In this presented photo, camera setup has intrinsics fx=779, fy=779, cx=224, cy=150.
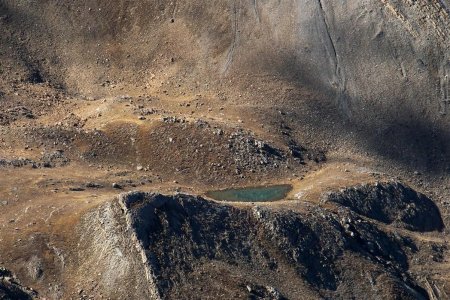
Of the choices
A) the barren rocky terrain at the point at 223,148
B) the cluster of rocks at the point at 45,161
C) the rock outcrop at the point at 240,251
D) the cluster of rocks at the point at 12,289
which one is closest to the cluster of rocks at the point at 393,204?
the barren rocky terrain at the point at 223,148

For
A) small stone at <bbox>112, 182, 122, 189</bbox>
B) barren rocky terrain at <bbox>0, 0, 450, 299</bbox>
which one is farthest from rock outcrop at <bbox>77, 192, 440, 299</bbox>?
small stone at <bbox>112, 182, 122, 189</bbox>

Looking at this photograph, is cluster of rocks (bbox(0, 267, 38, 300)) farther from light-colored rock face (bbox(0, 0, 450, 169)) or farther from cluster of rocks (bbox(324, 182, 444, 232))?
light-colored rock face (bbox(0, 0, 450, 169))

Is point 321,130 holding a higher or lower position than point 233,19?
lower

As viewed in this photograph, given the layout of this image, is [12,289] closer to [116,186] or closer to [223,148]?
[116,186]

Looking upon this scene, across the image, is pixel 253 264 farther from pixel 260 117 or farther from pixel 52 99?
A: pixel 52 99

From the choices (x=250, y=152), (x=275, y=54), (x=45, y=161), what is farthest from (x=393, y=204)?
(x=45, y=161)

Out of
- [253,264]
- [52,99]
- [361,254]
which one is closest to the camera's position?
[253,264]

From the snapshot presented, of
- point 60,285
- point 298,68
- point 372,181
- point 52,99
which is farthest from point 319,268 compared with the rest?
point 52,99

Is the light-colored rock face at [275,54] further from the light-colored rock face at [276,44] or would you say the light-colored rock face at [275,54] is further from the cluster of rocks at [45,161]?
the cluster of rocks at [45,161]

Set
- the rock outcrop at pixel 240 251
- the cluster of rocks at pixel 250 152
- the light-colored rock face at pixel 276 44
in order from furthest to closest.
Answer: the light-colored rock face at pixel 276 44, the cluster of rocks at pixel 250 152, the rock outcrop at pixel 240 251
